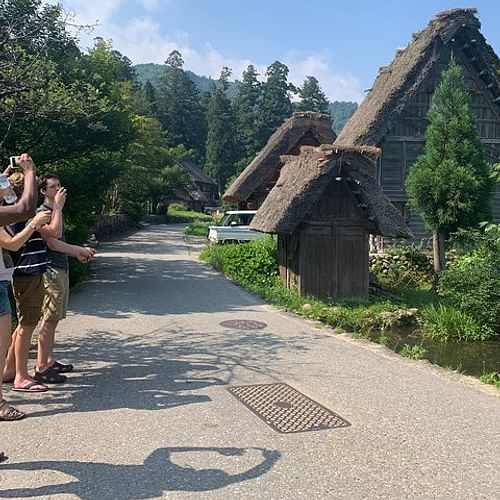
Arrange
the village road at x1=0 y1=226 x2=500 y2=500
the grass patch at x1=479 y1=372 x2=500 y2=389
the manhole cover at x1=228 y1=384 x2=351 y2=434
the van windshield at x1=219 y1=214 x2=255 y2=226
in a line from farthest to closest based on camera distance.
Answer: the van windshield at x1=219 y1=214 x2=255 y2=226 → the grass patch at x1=479 y1=372 x2=500 y2=389 → the manhole cover at x1=228 y1=384 x2=351 y2=434 → the village road at x1=0 y1=226 x2=500 y2=500

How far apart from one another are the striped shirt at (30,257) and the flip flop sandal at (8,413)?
1.17 metres

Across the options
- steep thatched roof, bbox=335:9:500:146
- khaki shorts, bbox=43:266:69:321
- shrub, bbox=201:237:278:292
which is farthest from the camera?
steep thatched roof, bbox=335:9:500:146

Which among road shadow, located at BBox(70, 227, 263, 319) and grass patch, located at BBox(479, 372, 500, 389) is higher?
road shadow, located at BBox(70, 227, 263, 319)

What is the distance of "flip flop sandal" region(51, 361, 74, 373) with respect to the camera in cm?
554

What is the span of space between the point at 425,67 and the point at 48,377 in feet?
58.5

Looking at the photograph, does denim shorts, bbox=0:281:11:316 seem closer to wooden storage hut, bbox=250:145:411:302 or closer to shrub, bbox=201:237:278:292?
wooden storage hut, bbox=250:145:411:302

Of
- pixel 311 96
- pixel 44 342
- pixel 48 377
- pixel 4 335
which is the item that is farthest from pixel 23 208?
pixel 311 96

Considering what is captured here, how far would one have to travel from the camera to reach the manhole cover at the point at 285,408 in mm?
4492

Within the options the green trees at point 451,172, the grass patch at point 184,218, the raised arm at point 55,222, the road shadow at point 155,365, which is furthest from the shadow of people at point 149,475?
the grass patch at point 184,218

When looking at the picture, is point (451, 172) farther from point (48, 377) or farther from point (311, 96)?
point (311, 96)

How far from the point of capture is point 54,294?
5371 millimetres

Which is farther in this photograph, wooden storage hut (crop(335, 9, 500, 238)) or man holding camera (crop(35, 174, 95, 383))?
wooden storage hut (crop(335, 9, 500, 238))

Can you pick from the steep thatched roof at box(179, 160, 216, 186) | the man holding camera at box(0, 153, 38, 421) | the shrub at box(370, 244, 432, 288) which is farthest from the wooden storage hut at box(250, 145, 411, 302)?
the steep thatched roof at box(179, 160, 216, 186)

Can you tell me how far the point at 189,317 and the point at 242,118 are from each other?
201ft
